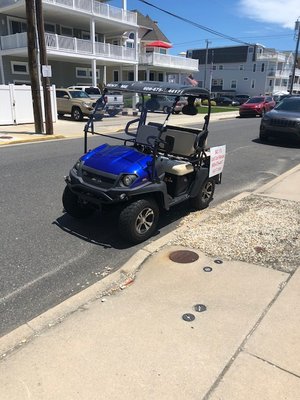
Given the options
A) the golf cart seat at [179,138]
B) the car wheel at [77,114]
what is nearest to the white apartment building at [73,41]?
the car wheel at [77,114]

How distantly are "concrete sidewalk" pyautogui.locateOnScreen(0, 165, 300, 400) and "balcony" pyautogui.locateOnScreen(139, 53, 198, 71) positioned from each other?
105 feet

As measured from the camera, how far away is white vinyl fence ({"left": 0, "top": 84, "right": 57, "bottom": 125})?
52.6 ft

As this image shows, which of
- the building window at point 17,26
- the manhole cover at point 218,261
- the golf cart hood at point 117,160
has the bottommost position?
the manhole cover at point 218,261

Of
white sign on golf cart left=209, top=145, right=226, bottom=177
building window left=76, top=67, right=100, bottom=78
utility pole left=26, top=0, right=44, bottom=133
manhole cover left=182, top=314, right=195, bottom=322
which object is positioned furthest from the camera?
building window left=76, top=67, right=100, bottom=78

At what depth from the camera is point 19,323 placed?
3.08 m

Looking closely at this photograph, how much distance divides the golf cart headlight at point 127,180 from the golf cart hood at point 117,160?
0.19ft

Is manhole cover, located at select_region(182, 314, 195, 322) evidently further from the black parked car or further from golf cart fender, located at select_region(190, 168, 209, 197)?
the black parked car

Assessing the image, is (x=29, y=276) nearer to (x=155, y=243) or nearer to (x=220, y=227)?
(x=155, y=243)

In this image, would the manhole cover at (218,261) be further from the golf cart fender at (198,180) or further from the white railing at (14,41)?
the white railing at (14,41)

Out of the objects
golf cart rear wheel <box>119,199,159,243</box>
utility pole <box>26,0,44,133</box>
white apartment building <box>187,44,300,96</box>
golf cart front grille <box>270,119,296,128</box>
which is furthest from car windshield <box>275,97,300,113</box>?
white apartment building <box>187,44,300,96</box>

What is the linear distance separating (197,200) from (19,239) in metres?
2.69

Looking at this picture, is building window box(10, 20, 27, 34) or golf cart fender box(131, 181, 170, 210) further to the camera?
building window box(10, 20, 27, 34)

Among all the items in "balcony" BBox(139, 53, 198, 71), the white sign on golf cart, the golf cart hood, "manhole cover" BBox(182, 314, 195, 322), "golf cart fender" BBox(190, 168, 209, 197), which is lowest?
"manhole cover" BBox(182, 314, 195, 322)

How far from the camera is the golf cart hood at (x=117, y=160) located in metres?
4.39
